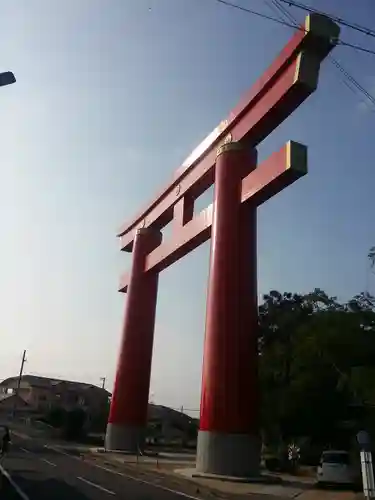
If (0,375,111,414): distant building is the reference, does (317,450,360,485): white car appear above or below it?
below

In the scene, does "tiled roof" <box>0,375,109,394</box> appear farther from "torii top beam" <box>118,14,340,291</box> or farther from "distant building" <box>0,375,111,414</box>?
"torii top beam" <box>118,14,340,291</box>

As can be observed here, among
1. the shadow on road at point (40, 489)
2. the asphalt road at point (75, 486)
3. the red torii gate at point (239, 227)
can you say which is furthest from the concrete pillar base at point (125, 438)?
the shadow on road at point (40, 489)

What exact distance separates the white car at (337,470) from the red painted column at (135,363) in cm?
1036

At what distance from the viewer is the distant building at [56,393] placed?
179ft

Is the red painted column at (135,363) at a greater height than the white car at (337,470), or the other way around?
the red painted column at (135,363)

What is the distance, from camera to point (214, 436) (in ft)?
49.7

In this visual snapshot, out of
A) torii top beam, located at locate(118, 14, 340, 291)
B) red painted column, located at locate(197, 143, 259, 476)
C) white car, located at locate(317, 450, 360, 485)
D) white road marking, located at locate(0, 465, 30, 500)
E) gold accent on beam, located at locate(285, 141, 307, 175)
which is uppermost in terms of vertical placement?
torii top beam, located at locate(118, 14, 340, 291)

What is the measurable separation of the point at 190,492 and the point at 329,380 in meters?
12.8

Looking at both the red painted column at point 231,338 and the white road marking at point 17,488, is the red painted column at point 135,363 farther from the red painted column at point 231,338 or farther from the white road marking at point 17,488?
the white road marking at point 17,488

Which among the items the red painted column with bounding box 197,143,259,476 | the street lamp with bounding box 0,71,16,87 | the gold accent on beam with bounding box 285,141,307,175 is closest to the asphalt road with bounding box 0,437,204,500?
the red painted column with bounding box 197,143,259,476

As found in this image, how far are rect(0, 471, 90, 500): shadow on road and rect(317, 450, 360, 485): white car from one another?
7290mm

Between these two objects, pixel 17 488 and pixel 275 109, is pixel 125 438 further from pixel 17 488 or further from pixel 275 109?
pixel 275 109

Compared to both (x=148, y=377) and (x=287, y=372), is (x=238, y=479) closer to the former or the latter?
(x=148, y=377)

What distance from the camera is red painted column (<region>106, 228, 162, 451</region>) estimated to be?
924 inches
